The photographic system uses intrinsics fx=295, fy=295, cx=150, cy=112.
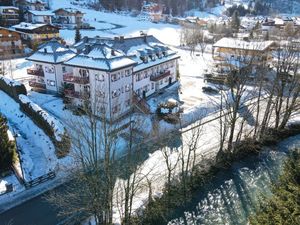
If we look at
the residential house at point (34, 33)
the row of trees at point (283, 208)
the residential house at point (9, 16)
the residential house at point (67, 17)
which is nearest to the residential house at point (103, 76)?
the row of trees at point (283, 208)

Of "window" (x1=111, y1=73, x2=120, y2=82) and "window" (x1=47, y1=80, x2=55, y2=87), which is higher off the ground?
"window" (x1=111, y1=73, x2=120, y2=82)

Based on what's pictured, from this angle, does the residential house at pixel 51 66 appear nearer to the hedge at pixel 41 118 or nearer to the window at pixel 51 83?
the window at pixel 51 83

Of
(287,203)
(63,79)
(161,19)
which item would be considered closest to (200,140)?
(287,203)

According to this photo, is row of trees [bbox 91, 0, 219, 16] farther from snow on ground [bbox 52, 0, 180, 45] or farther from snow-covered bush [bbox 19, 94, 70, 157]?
snow-covered bush [bbox 19, 94, 70, 157]

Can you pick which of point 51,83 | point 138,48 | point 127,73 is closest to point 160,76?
point 138,48

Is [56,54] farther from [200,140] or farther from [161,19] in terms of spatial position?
[161,19]

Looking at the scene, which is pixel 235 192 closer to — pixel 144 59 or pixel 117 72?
pixel 117 72

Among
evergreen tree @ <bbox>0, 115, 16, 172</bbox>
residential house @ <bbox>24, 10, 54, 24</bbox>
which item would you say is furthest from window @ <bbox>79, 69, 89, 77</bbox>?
residential house @ <bbox>24, 10, 54, 24</bbox>
